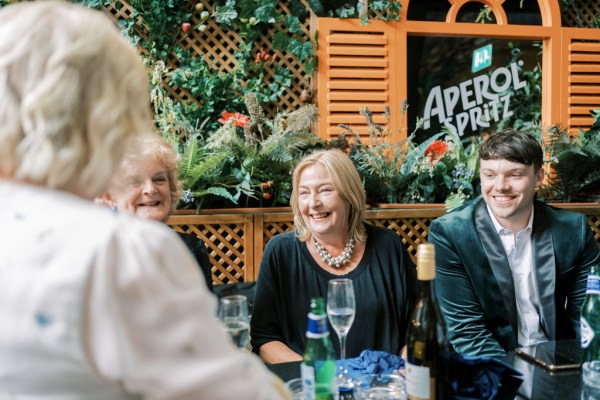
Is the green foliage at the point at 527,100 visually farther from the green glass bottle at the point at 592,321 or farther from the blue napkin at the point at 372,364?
the blue napkin at the point at 372,364

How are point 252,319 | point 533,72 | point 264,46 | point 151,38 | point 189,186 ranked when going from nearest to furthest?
1. point 252,319
2. point 189,186
3. point 151,38
4. point 264,46
5. point 533,72

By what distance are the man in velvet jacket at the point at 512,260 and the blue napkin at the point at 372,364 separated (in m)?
0.75

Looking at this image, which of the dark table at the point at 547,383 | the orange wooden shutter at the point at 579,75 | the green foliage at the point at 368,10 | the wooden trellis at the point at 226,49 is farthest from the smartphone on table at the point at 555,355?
the orange wooden shutter at the point at 579,75

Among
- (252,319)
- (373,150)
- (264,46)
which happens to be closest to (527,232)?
(252,319)

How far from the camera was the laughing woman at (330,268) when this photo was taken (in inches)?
78.2

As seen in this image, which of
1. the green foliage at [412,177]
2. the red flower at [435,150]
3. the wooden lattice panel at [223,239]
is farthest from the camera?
the red flower at [435,150]

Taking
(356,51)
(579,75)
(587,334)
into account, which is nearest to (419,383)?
(587,334)

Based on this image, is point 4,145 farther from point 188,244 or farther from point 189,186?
point 189,186

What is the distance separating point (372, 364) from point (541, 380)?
42 cm

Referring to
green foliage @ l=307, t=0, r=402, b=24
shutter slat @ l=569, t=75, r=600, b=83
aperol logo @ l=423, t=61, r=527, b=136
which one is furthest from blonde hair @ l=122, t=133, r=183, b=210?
shutter slat @ l=569, t=75, r=600, b=83

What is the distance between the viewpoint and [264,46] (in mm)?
5293

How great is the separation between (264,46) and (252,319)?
3818 millimetres

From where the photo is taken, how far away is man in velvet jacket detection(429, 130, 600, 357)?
6.87 feet

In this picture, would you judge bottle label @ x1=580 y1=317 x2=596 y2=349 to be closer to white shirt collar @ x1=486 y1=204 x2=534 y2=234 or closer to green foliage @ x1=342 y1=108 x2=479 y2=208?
white shirt collar @ x1=486 y1=204 x2=534 y2=234
